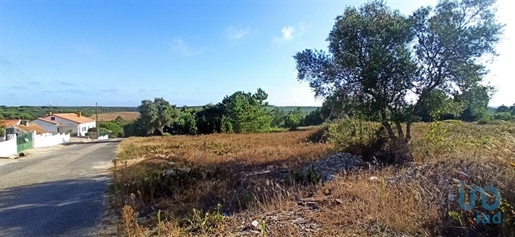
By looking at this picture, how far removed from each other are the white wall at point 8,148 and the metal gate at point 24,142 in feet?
3.29

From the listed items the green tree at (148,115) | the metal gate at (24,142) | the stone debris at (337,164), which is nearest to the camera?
the stone debris at (337,164)

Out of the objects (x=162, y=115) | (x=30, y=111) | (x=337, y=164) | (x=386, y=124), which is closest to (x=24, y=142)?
(x=337, y=164)

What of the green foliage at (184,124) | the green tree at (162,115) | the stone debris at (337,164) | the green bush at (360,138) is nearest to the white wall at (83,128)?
the green tree at (162,115)

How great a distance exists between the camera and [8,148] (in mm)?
18422

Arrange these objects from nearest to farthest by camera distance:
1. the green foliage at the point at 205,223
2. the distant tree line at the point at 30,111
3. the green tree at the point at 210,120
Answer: the green foliage at the point at 205,223
the green tree at the point at 210,120
the distant tree line at the point at 30,111

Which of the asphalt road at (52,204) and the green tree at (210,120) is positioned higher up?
the green tree at (210,120)

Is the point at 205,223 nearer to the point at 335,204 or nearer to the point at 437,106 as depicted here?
the point at 335,204

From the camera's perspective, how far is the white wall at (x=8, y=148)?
17578 millimetres

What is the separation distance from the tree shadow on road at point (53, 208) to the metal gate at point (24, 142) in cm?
1634

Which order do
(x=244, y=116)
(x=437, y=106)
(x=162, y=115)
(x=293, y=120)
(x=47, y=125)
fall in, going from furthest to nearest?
(x=47, y=125), (x=293, y=120), (x=162, y=115), (x=244, y=116), (x=437, y=106)

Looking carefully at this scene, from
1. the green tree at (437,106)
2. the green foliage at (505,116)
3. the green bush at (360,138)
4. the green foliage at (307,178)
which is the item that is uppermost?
the green tree at (437,106)

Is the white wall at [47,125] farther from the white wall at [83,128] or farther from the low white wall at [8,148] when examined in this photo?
the low white wall at [8,148]

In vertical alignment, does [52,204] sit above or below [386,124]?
below

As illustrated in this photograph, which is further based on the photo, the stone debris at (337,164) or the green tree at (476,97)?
the green tree at (476,97)
